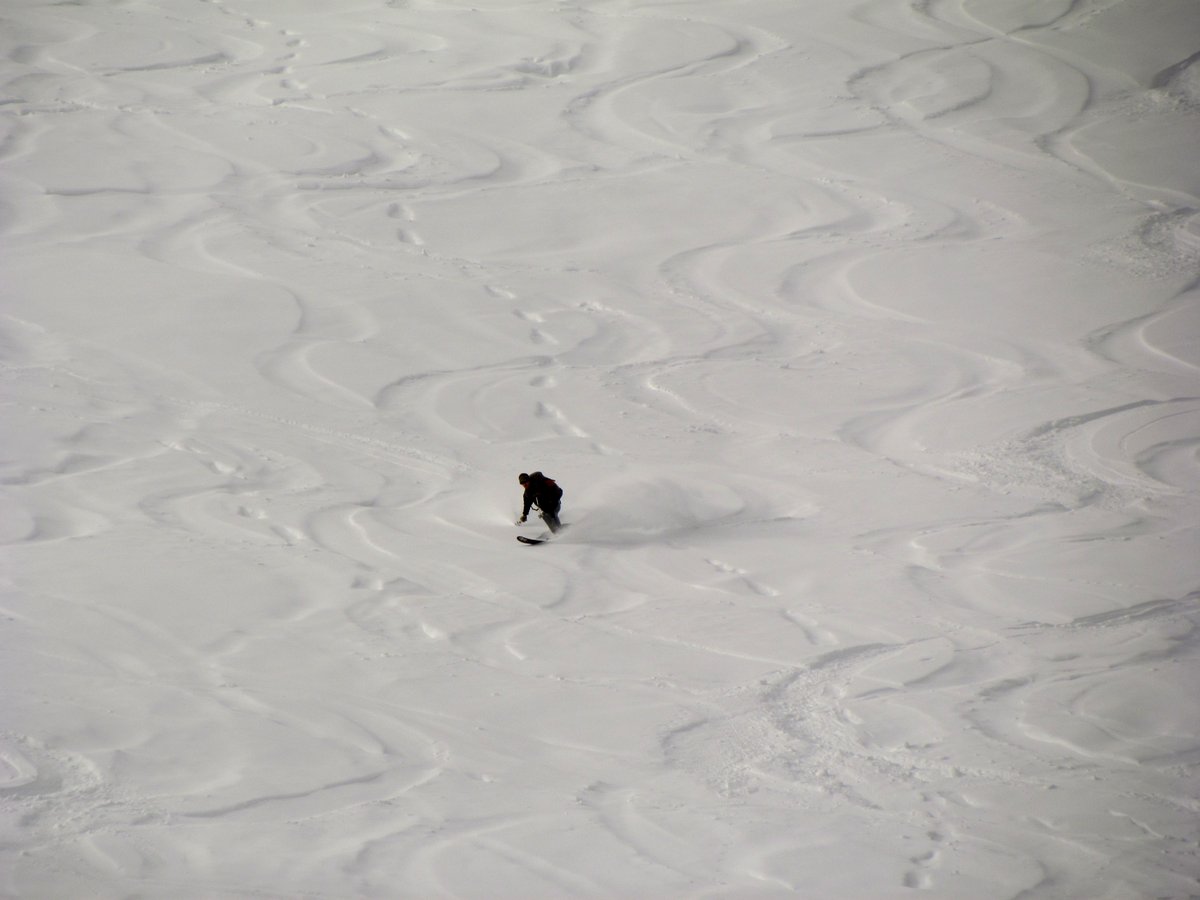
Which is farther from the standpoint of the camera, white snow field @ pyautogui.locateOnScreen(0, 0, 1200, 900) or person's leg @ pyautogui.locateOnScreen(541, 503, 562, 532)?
person's leg @ pyautogui.locateOnScreen(541, 503, 562, 532)

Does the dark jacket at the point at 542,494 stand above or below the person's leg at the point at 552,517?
above

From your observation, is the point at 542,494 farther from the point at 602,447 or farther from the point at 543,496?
the point at 602,447

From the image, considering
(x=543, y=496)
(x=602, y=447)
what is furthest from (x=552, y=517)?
(x=602, y=447)

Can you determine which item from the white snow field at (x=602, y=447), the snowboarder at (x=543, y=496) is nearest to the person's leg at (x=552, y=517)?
the snowboarder at (x=543, y=496)

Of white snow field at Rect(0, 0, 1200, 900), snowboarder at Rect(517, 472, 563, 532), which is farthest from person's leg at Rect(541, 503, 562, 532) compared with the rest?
white snow field at Rect(0, 0, 1200, 900)

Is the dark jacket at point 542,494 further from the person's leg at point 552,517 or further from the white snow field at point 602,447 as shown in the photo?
the white snow field at point 602,447

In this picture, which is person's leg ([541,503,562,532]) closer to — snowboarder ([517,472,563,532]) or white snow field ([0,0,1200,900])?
snowboarder ([517,472,563,532])
